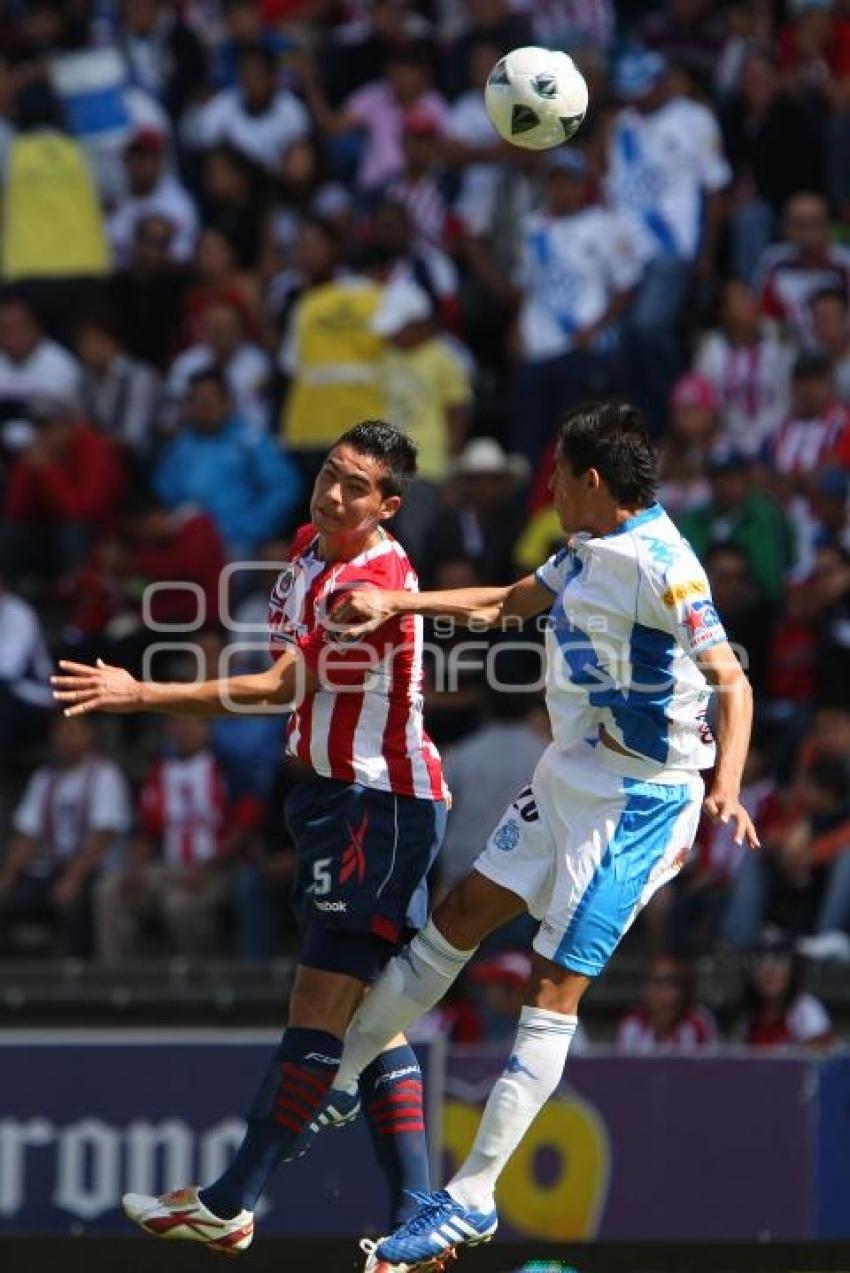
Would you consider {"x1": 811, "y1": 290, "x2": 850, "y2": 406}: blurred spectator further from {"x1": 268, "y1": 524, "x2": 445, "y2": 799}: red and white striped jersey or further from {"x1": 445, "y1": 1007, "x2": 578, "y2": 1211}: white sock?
{"x1": 445, "y1": 1007, "x2": 578, "y2": 1211}: white sock

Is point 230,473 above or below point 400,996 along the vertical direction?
above

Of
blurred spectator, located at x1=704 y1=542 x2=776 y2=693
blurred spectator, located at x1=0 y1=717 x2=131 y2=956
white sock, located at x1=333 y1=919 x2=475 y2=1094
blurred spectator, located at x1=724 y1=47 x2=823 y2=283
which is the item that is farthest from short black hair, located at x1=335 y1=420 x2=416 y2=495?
blurred spectator, located at x1=724 y1=47 x2=823 y2=283

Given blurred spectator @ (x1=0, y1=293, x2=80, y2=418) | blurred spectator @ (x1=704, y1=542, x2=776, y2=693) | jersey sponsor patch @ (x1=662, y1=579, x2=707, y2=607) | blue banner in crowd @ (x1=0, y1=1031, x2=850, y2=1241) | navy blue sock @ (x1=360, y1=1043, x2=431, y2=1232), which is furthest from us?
blurred spectator @ (x1=0, y1=293, x2=80, y2=418)

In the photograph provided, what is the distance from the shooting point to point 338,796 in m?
7.90

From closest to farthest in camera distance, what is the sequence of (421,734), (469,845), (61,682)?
(61,682) → (421,734) → (469,845)

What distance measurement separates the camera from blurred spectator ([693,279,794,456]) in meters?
14.8

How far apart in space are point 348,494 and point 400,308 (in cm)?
752

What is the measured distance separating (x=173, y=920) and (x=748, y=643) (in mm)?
3420

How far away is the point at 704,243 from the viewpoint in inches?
616

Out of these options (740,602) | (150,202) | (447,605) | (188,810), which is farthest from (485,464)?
(447,605)

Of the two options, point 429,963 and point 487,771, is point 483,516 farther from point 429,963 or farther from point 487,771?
point 429,963

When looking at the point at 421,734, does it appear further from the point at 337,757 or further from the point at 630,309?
the point at 630,309

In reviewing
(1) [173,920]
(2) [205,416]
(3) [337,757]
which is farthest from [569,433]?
(2) [205,416]

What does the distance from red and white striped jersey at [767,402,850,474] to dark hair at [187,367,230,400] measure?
326 cm
